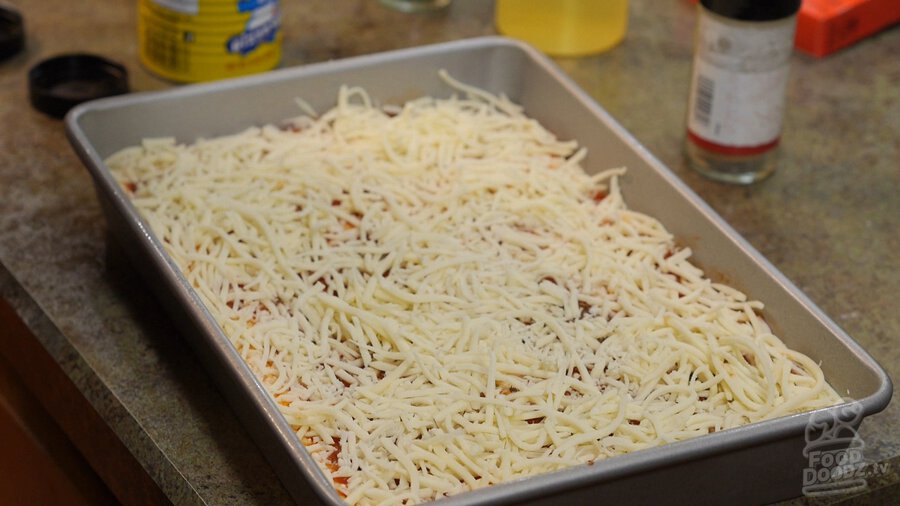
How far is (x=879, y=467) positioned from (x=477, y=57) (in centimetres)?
57

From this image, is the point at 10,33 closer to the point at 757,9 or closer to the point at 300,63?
the point at 300,63

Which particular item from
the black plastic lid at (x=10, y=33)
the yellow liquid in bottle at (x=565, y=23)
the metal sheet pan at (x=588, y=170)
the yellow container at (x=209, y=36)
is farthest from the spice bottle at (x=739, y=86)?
the black plastic lid at (x=10, y=33)

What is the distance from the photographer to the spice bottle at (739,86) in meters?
1.09

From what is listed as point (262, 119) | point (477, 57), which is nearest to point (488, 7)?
point (477, 57)

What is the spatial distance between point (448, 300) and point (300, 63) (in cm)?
55

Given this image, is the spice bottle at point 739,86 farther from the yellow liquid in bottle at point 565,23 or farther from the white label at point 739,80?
the yellow liquid in bottle at point 565,23

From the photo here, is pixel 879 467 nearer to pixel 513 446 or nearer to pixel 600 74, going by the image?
pixel 513 446

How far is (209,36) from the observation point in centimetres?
126

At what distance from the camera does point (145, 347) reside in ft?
3.19

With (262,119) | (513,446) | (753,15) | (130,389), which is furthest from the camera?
(262,119)

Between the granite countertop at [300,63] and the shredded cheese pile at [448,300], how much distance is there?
65mm

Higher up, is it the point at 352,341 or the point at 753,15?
the point at 753,15

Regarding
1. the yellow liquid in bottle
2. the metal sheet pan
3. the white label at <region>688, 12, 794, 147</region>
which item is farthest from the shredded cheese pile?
the yellow liquid in bottle

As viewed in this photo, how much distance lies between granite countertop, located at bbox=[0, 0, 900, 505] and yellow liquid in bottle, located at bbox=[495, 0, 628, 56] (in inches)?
0.9
